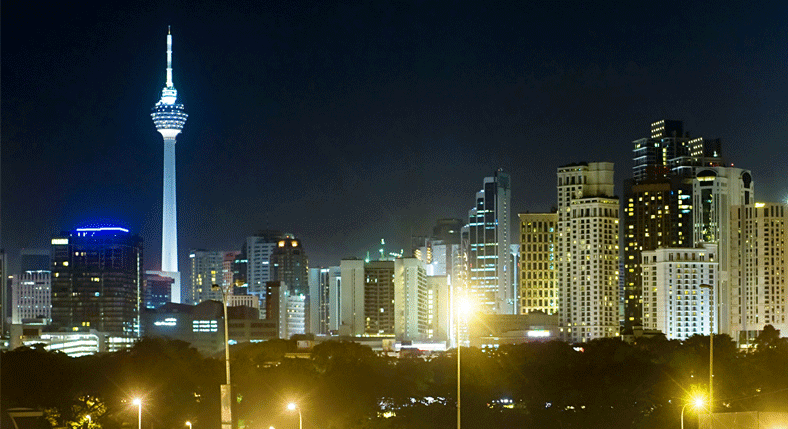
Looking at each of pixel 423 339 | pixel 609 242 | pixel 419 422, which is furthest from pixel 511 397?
pixel 423 339

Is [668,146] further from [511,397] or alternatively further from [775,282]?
[511,397]

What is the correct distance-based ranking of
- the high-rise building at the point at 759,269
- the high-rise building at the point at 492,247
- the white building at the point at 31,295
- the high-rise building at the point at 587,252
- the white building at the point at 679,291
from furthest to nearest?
1. the white building at the point at 31,295
2. the high-rise building at the point at 492,247
3. the high-rise building at the point at 759,269
4. the high-rise building at the point at 587,252
5. the white building at the point at 679,291

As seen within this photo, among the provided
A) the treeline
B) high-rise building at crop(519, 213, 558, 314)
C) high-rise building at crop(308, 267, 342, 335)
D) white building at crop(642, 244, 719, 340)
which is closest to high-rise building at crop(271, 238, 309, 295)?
high-rise building at crop(308, 267, 342, 335)

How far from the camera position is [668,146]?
15462 centimetres

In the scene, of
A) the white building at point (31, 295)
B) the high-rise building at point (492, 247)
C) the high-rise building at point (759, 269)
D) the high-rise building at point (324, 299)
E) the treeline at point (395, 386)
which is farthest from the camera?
the high-rise building at point (324, 299)

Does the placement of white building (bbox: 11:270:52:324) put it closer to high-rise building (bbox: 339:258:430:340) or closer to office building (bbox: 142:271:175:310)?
office building (bbox: 142:271:175:310)

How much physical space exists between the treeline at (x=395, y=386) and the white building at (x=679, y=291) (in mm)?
42862

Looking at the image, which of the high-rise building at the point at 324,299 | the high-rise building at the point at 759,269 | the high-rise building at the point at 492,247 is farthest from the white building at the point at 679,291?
the high-rise building at the point at 324,299

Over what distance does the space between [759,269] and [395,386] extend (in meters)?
71.6

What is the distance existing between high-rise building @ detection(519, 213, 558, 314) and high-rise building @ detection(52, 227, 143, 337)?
5167cm

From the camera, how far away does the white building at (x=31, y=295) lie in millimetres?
171250

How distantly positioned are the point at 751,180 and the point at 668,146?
1458 centimetres

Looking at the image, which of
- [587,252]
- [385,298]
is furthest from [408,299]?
[587,252]

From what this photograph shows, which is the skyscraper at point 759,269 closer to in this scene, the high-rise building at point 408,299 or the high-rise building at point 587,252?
the high-rise building at point 587,252
